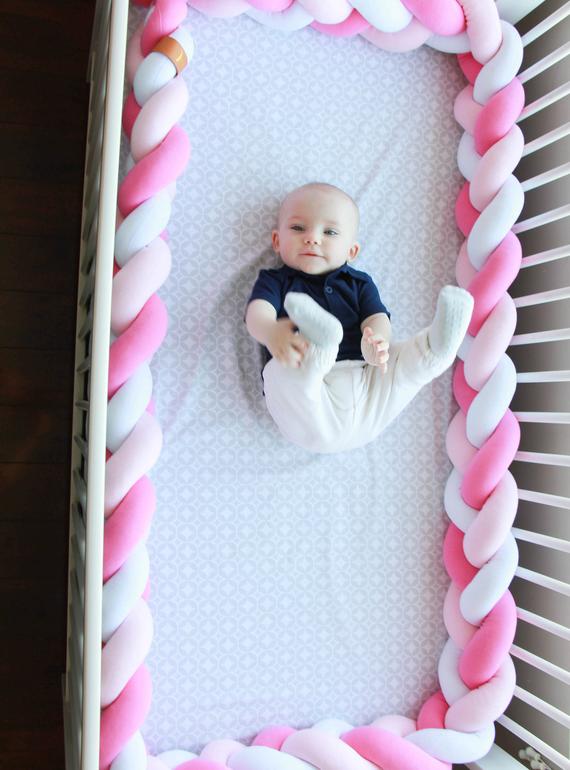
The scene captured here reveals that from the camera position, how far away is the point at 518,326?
5.47 ft

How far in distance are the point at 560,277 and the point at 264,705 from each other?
987 millimetres

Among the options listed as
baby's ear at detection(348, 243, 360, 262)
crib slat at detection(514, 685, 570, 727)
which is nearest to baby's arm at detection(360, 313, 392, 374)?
baby's ear at detection(348, 243, 360, 262)

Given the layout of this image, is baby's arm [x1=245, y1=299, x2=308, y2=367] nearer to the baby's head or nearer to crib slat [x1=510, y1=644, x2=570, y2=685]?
the baby's head

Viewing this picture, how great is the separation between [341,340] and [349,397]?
0.34 feet

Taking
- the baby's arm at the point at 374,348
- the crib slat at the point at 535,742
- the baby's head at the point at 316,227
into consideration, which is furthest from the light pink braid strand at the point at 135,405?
the crib slat at the point at 535,742

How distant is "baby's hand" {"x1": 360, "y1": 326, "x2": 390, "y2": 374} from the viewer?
4.17ft

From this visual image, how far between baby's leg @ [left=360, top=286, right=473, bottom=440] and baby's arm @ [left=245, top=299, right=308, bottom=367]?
0.19 m

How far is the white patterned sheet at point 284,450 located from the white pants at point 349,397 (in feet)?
0.30

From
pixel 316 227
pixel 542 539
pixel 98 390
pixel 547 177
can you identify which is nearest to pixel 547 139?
pixel 547 177

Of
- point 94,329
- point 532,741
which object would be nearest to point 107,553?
point 94,329

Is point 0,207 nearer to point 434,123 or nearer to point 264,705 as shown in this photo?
point 434,123

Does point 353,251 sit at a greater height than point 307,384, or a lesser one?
greater

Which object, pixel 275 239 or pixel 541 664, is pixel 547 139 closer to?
pixel 275 239

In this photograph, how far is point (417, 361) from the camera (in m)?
1.34
